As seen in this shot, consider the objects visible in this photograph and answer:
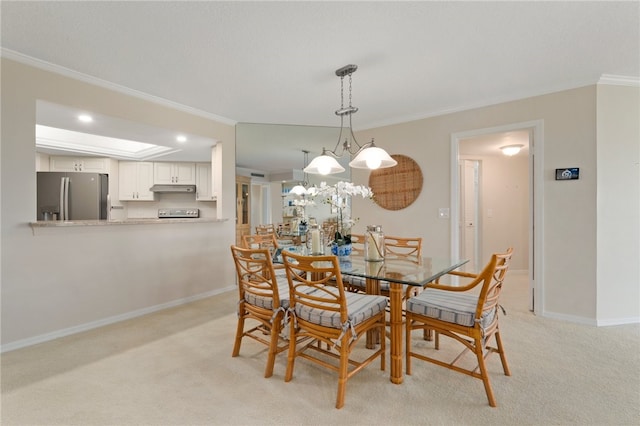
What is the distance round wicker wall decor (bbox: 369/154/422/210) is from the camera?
3879 mm

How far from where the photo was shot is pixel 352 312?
1798 mm

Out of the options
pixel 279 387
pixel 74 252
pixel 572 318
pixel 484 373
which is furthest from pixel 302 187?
pixel 572 318

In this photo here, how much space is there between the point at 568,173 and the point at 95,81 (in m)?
→ 4.62

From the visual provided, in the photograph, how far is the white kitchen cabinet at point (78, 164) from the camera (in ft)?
15.6

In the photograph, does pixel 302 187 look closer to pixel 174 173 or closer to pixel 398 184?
pixel 398 184

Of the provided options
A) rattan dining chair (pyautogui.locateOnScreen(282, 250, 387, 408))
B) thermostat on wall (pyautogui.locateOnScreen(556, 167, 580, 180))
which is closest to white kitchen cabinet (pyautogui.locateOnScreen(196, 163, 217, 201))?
rattan dining chair (pyautogui.locateOnScreen(282, 250, 387, 408))

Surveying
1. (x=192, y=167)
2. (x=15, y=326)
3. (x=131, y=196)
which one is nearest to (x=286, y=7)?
(x=15, y=326)

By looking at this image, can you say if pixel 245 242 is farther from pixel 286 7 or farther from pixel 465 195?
pixel 465 195

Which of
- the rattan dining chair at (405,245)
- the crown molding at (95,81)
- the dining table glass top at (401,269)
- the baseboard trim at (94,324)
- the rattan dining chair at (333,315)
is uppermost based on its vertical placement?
the crown molding at (95,81)

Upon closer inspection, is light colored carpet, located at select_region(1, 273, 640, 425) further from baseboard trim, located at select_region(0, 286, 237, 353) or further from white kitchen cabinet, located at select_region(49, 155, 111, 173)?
white kitchen cabinet, located at select_region(49, 155, 111, 173)

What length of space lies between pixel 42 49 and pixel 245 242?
7.02 ft

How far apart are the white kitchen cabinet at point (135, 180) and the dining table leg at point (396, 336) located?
516cm

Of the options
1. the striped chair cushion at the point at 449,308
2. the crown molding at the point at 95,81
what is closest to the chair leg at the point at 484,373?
the striped chair cushion at the point at 449,308

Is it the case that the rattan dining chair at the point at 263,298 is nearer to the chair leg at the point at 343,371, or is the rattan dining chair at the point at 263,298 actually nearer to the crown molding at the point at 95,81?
the chair leg at the point at 343,371
